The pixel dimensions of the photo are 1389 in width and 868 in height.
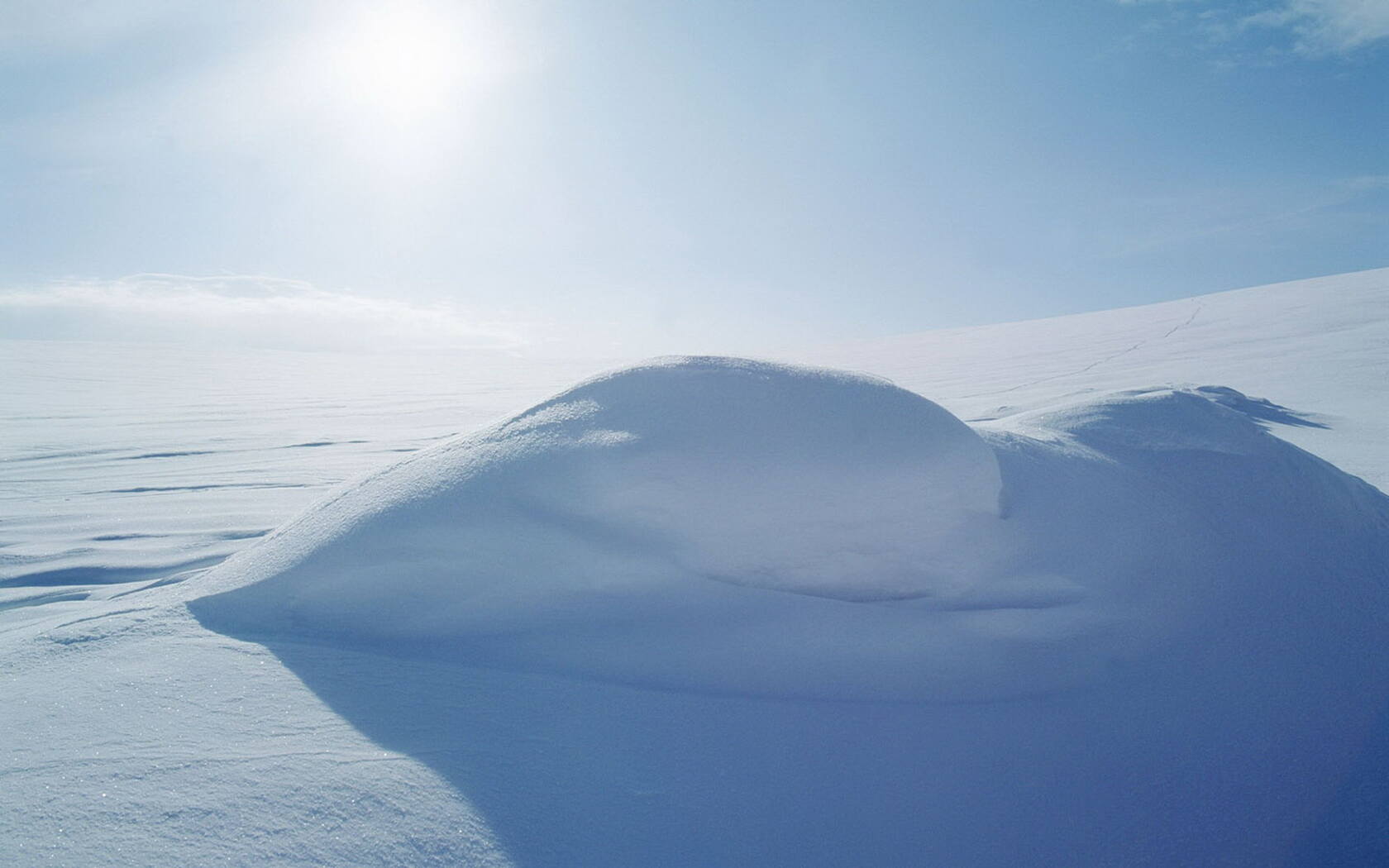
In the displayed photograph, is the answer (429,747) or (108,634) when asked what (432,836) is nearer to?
(429,747)

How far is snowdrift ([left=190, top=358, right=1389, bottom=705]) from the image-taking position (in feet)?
5.69

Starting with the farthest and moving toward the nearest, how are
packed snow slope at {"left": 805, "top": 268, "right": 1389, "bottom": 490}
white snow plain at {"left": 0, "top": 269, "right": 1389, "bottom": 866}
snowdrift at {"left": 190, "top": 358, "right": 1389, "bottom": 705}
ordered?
packed snow slope at {"left": 805, "top": 268, "right": 1389, "bottom": 490} → snowdrift at {"left": 190, "top": 358, "right": 1389, "bottom": 705} → white snow plain at {"left": 0, "top": 269, "right": 1389, "bottom": 866}

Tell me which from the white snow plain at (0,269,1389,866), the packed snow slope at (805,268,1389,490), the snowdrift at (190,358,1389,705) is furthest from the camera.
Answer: the packed snow slope at (805,268,1389,490)

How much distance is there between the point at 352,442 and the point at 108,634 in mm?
4214

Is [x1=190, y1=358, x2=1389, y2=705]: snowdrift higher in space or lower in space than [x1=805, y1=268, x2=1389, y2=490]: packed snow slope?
lower

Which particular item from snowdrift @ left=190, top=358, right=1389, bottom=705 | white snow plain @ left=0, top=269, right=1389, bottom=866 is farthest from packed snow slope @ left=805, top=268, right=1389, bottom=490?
snowdrift @ left=190, top=358, right=1389, bottom=705

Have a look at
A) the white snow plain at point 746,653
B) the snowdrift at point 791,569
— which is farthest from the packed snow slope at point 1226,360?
the snowdrift at point 791,569

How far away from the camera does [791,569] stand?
1.88 meters

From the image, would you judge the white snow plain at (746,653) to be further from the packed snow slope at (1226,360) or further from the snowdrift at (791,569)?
the packed snow slope at (1226,360)

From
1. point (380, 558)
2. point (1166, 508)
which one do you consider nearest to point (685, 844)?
point (380, 558)

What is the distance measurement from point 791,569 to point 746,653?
25 cm

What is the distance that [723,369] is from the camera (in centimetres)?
213

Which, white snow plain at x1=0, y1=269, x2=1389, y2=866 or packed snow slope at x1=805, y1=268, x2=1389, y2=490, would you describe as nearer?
white snow plain at x1=0, y1=269, x2=1389, y2=866

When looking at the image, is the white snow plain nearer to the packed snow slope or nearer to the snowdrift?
the snowdrift
